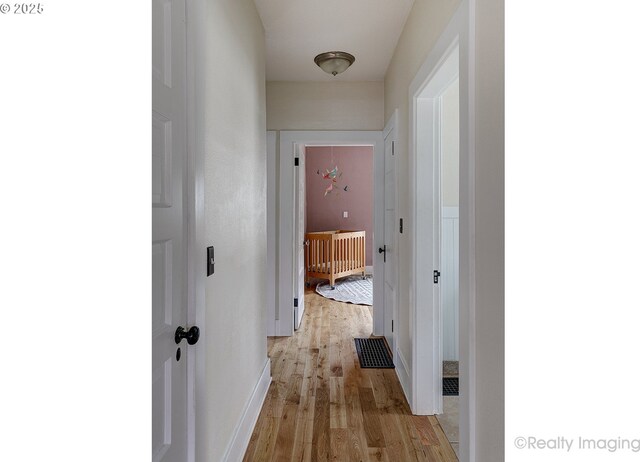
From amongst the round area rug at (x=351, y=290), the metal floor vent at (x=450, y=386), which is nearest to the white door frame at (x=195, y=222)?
the metal floor vent at (x=450, y=386)

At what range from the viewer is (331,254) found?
649 cm

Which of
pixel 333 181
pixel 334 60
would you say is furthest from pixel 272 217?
pixel 333 181

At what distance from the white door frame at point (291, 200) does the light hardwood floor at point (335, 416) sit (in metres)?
0.42

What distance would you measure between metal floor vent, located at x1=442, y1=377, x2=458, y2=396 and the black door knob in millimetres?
2035

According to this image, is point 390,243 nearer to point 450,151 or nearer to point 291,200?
point 450,151

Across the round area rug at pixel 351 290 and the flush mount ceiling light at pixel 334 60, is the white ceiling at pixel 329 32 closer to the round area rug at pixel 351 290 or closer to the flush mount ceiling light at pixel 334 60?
the flush mount ceiling light at pixel 334 60

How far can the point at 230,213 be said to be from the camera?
73.4 inches

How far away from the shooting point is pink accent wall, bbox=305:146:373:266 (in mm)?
8352

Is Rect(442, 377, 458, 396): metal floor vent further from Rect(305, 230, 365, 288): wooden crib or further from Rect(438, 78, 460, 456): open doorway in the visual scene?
Rect(305, 230, 365, 288): wooden crib
